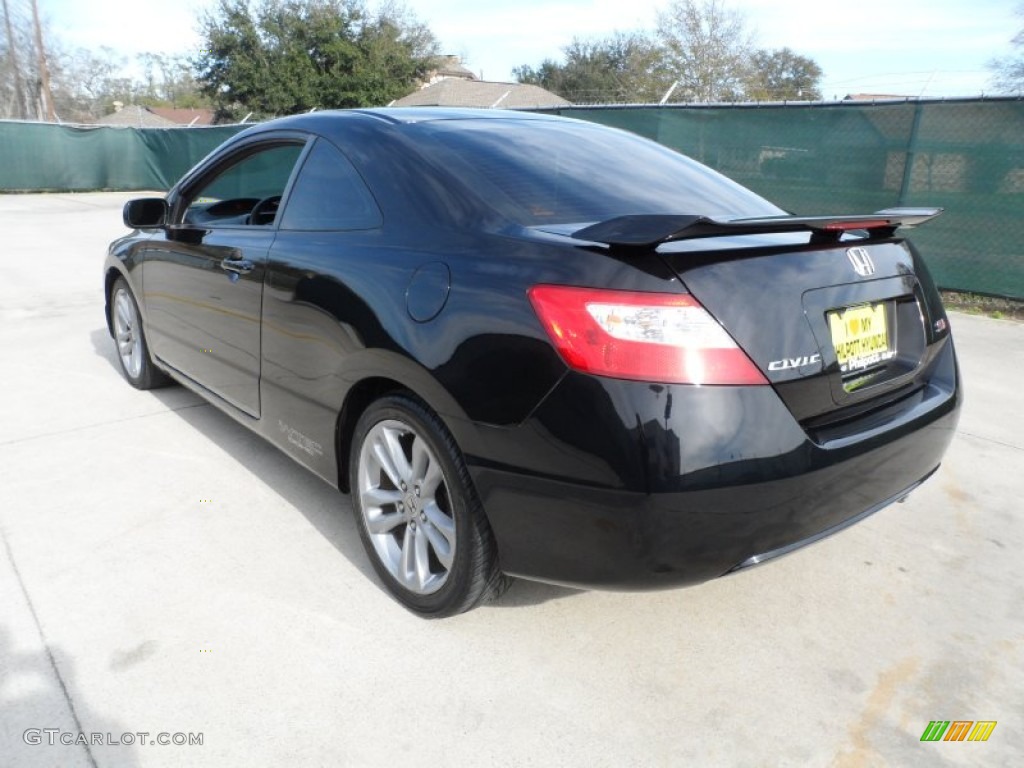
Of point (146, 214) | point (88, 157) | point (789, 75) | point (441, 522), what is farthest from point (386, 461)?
point (789, 75)

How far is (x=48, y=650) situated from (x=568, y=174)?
2.14 m

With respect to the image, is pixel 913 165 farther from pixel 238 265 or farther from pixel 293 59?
pixel 293 59

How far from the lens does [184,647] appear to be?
7.56 ft

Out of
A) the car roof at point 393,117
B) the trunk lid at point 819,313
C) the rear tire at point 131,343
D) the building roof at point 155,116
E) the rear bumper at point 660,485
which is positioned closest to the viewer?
the rear bumper at point 660,485

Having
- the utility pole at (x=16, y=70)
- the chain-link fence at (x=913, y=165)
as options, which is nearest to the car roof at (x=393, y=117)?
the chain-link fence at (x=913, y=165)

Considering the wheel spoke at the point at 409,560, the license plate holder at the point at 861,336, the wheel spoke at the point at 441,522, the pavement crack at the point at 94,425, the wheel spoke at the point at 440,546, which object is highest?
the license plate holder at the point at 861,336

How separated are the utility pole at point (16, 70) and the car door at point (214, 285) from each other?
155 feet

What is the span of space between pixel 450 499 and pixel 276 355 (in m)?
1.09

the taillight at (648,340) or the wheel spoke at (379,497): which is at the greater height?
the taillight at (648,340)

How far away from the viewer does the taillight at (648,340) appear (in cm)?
179

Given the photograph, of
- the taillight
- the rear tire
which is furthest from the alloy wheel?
the rear tire

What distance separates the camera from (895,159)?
7691 millimetres

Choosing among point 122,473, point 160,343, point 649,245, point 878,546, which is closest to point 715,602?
point 878,546

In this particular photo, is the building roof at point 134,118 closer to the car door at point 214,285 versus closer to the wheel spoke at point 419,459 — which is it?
the car door at point 214,285
